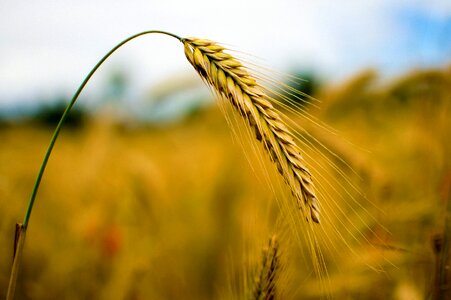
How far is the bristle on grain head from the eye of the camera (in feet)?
2.32

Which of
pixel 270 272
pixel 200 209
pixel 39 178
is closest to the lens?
pixel 39 178

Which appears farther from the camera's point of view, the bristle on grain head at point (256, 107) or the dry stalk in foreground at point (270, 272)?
the dry stalk in foreground at point (270, 272)

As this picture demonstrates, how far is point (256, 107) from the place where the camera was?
30.0 inches

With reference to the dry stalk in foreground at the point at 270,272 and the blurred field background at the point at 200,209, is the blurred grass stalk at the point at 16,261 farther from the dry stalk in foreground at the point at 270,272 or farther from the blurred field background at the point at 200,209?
the blurred field background at the point at 200,209

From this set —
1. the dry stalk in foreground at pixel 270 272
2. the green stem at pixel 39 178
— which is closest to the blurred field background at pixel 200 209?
the dry stalk in foreground at pixel 270 272

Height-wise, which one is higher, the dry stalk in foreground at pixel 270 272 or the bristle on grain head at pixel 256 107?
the bristle on grain head at pixel 256 107

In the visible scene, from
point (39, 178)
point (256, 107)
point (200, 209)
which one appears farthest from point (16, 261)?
point (200, 209)

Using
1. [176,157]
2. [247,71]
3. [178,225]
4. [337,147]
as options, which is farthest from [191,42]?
[176,157]

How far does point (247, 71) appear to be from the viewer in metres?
0.81

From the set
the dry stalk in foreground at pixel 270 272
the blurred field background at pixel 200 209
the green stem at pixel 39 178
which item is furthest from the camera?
the blurred field background at pixel 200 209

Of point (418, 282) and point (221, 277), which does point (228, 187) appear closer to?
point (221, 277)

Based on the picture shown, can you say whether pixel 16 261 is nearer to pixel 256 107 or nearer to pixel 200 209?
pixel 256 107

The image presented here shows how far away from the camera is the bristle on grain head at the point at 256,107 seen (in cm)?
71

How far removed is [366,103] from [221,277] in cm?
140
